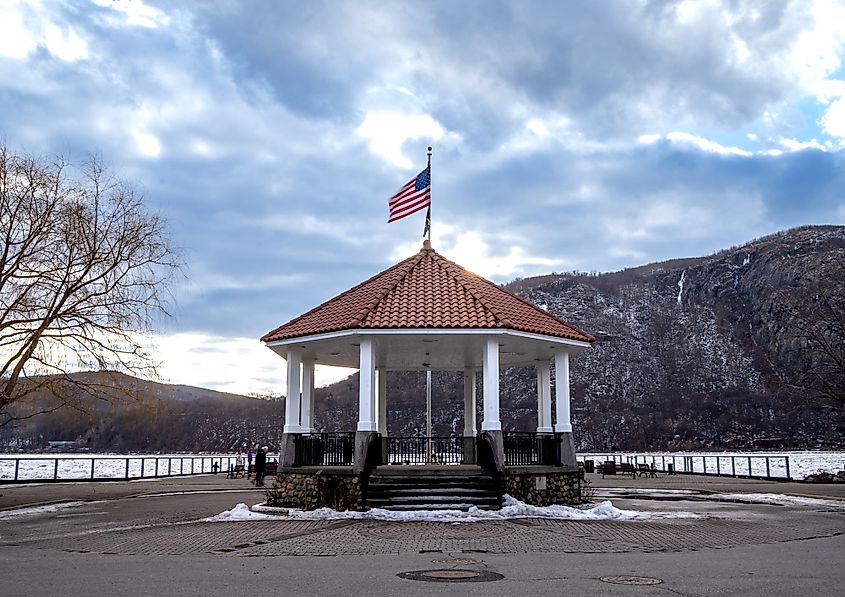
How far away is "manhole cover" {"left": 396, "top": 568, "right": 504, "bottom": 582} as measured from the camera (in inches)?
345

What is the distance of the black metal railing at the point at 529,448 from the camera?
18672mm

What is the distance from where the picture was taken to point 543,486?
18.4m

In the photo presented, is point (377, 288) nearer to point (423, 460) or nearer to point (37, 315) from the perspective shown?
point (423, 460)

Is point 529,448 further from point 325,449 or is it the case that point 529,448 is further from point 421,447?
point 325,449

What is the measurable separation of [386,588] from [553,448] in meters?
11.8

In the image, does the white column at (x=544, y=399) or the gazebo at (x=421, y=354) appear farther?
the white column at (x=544, y=399)

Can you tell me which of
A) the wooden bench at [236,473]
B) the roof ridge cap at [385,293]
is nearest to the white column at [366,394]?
the roof ridge cap at [385,293]

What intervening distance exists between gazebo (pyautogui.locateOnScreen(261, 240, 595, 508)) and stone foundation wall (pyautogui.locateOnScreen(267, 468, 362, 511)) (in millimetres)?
23

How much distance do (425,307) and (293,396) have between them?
408 centimetres

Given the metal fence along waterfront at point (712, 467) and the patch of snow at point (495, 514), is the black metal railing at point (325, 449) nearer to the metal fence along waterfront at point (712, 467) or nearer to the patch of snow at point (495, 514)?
the patch of snow at point (495, 514)

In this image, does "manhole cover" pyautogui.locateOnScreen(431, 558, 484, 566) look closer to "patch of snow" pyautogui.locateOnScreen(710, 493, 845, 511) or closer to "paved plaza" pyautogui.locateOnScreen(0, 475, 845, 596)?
"paved plaza" pyautogui.locateOnScreen(0, 475, 845, 596)

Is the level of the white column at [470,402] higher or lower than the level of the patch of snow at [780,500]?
higher

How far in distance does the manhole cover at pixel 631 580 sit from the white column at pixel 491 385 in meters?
9.64

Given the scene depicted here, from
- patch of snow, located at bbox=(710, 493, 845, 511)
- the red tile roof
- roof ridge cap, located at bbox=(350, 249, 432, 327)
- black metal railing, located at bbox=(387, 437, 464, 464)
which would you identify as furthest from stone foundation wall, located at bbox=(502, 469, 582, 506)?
A: patch of snow, located at bbox=(710, 493, 845, 511)
